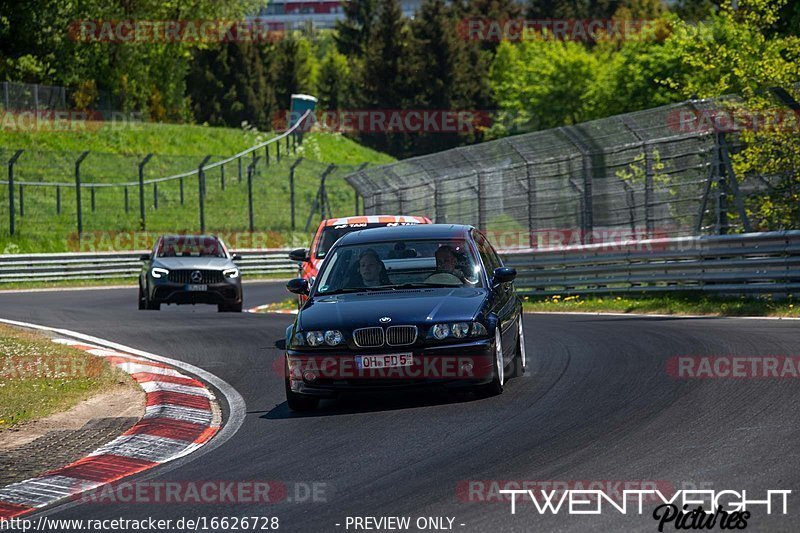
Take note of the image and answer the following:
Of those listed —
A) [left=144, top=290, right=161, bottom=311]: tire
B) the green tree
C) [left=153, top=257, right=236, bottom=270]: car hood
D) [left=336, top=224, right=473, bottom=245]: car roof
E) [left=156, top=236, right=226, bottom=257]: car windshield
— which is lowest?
[left=144, top=290, right=161, bottom=311]: tire

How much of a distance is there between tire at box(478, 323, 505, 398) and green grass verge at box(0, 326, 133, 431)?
11.6 ft

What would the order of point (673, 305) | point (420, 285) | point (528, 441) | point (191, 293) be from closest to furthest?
1. point (528, 441)
2. point (420, 285)
3. point (673, 305)
4. point (191, 293)

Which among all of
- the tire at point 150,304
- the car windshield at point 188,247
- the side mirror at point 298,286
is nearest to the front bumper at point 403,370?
the side mirror at point 298,286

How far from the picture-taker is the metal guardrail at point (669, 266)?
19.1 meters

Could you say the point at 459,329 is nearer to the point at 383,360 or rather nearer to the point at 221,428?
the point at 383,360

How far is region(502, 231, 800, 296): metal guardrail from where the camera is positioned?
19.1 metres

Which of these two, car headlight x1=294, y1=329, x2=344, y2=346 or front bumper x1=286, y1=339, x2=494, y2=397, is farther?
car headlight x1=294, y1=329, x2=344, y2=346

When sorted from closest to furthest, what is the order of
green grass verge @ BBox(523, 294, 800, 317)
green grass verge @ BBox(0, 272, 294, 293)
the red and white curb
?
the red and white curb < green grass verge @ BBox(523, 294, 800, 317) < green grass verge @ BBox(0, 272, 294, 293)

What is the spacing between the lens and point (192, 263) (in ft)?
79.9

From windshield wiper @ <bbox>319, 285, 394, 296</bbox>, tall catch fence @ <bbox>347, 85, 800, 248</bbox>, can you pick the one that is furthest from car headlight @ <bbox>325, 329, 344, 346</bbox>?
tall catch fence @ <bbox>347, 85, 800, 248</bbox>

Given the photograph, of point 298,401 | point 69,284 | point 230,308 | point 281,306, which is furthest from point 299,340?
point 69,284

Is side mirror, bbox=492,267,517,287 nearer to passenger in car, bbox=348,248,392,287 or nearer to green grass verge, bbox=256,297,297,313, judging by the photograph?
passenger in car, bbox=348,248,392,287

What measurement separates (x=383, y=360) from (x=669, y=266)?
12179 millimetres

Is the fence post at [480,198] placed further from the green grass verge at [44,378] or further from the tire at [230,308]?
the green grass verge at [44,378]
